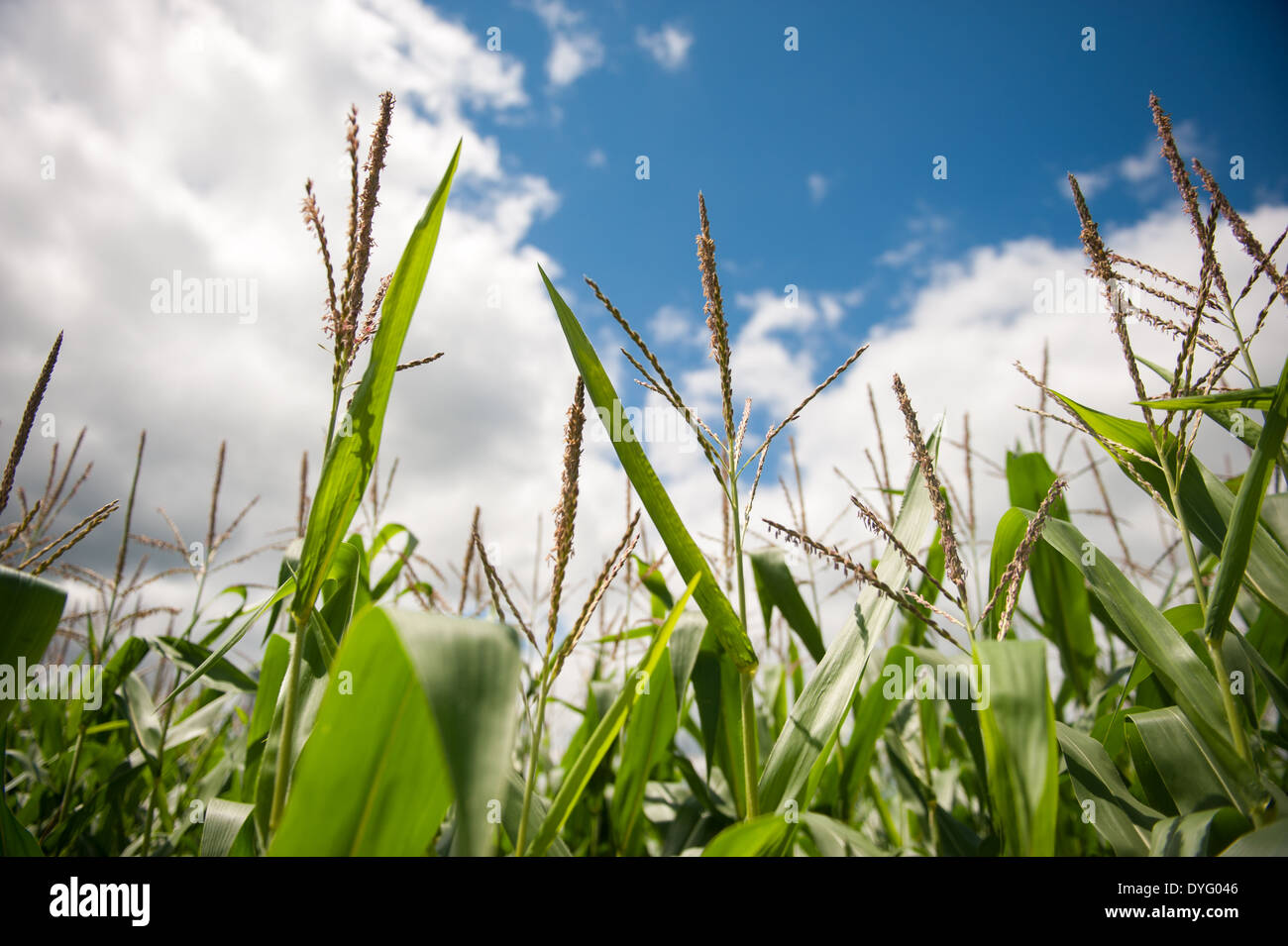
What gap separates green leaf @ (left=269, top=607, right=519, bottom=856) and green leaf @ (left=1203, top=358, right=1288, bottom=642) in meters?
1.12

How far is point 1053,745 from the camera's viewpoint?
2.43ft

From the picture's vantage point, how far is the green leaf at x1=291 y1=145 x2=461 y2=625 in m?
1.00

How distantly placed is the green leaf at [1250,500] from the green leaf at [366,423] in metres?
1.33

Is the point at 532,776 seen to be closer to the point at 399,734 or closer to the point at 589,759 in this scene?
the point at 589,759

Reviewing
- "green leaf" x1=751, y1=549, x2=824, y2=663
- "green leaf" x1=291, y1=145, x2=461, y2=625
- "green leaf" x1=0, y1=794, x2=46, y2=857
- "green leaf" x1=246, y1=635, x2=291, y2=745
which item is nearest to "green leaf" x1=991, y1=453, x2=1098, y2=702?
"green leaf" x1=751, y1=549, x2=824, y2=663

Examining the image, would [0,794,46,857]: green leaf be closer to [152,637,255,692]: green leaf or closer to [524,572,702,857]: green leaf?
[152,637,255,692]: green leaf

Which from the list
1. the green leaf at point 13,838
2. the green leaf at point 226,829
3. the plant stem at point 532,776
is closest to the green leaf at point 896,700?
the plant stem at point 532,776

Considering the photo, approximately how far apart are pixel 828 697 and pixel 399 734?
2.44 ft

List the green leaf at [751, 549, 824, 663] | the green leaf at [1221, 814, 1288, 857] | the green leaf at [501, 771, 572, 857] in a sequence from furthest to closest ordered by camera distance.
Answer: the green leaf at [751, 549, 824, 663]
the green leaf at [501, 771, 572, 857]
the green leaf at [1221, 814, 1288, 857]

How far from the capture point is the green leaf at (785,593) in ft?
5.61

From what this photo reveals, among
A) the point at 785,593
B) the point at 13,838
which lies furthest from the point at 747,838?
the point at 13,838
